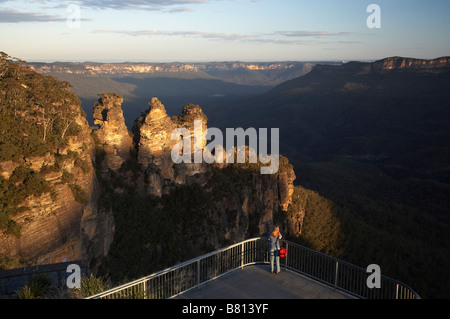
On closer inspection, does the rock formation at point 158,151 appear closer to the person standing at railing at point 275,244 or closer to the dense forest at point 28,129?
the dense forest at point 28,129

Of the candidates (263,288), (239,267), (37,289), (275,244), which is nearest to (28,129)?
(37,289)

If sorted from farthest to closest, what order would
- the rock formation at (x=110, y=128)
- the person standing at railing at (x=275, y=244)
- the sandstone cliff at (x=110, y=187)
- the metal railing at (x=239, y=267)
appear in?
the rock formation at (x=110, y=128)
the sandstone cliff at (x=110, y=187)
the person standing at railing at (x=275, y=244)
the metal railing at (x=239, y=267)

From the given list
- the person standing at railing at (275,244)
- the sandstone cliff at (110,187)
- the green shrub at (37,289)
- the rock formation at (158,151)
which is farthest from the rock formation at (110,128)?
the person standing at railing at (275,244)

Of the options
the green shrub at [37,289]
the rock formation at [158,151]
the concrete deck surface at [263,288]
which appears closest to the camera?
the green shrub at [37,289]

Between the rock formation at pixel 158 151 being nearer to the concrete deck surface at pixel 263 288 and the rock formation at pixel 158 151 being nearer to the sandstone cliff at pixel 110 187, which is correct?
the sandstone cliff at pixel 110 187

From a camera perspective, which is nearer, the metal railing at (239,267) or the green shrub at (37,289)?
the green shrub at (37,289)

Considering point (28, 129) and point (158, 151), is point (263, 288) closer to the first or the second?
point (28, 129)

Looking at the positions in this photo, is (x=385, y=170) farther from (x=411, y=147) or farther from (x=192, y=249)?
(x=192, y=249)

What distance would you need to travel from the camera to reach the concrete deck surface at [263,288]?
14.5 meters

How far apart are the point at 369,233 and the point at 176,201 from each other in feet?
118

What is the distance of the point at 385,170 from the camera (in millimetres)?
134625

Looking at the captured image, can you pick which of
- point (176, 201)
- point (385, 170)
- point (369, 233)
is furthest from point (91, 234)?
point (385, 170)

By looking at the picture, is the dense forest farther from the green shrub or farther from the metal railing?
the metal railing

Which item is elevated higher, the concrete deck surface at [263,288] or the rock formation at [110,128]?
the rock formation at [110,128]
